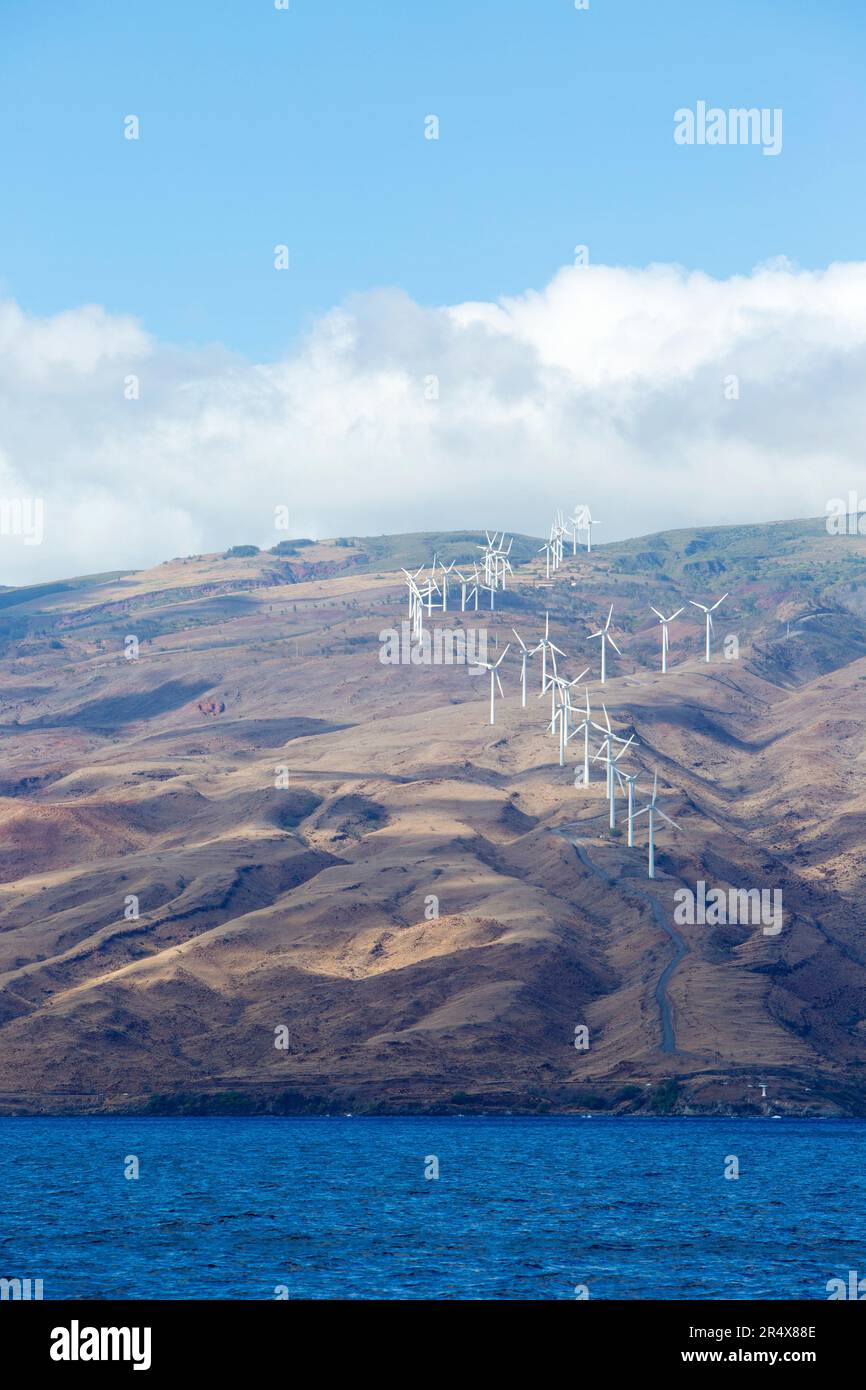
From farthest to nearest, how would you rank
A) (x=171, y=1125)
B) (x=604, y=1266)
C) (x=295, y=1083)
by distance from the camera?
1. (x=295, y=1083)
2. (x=171, y=1125)
3. (x=604, y=1266)

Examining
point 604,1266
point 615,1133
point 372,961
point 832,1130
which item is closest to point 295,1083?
point 372,961

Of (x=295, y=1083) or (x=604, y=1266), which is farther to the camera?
(x=295, y=1083)
